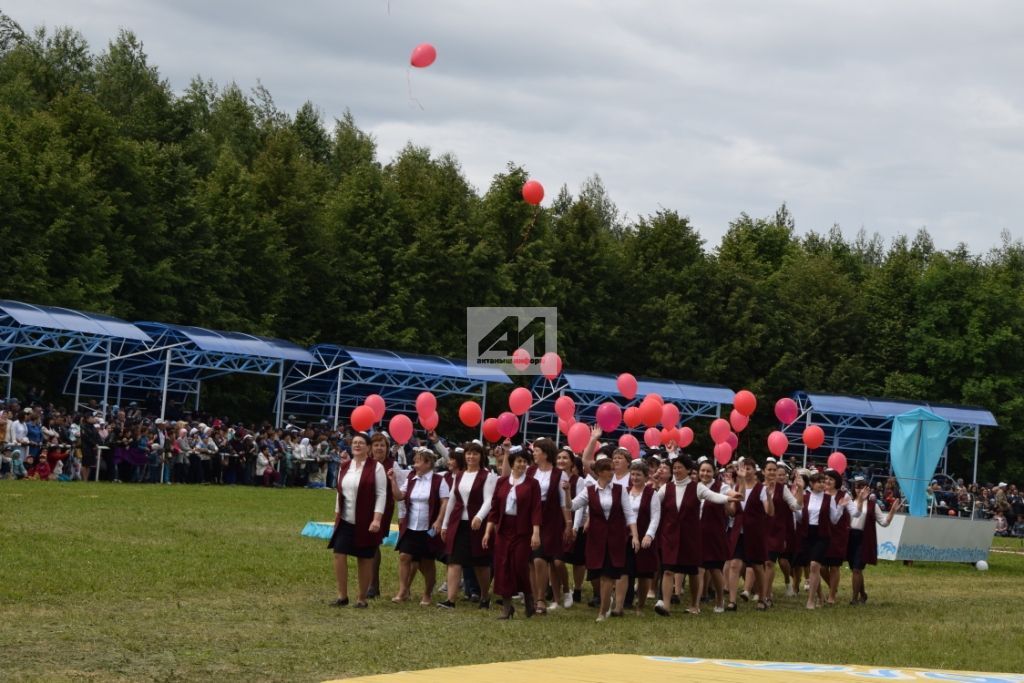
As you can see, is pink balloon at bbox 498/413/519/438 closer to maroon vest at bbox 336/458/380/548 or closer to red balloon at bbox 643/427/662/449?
red balloon at bbox 643/427/662/449

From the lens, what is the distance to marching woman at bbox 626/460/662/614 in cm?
1600

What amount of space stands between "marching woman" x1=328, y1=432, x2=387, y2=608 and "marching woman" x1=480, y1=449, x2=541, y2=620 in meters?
1.16

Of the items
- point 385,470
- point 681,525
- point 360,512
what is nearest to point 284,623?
point 360,512

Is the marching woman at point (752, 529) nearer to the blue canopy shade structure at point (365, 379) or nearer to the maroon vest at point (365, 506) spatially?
the maroon vest at point (365, 506)

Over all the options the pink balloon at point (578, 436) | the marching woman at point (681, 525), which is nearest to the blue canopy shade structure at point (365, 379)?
the pink balloon at point (578, 436)

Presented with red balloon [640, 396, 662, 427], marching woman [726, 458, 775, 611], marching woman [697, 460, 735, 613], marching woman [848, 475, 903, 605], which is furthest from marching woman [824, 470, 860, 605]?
red balloon [640, 396, 662, 427]

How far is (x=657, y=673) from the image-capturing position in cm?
1012

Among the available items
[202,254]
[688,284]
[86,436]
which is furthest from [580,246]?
[86,436]

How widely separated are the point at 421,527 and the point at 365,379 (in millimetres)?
29656

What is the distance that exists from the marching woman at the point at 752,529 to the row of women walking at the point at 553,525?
17 mm

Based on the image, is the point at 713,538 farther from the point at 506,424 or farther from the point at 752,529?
the point at 506,424

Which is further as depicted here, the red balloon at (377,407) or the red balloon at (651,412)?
the red balloon at (377,407)

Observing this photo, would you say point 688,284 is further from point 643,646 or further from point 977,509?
point 643,646

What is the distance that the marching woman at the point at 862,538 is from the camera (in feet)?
62.2
